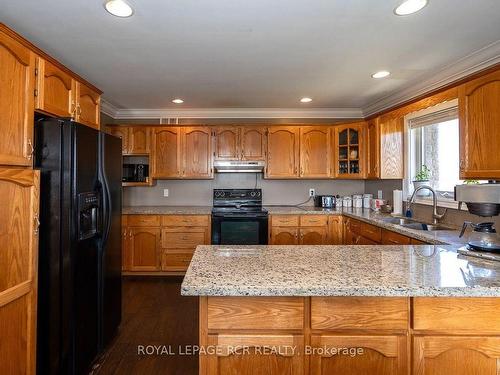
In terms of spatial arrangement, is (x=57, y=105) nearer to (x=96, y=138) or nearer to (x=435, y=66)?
(x=96, y=138)

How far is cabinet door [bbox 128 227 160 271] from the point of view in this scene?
3758 mm

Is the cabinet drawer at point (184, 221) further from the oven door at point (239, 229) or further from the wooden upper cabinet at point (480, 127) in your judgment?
the wooden upper cabinet at point (480, 127)

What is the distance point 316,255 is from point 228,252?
0.48 metres

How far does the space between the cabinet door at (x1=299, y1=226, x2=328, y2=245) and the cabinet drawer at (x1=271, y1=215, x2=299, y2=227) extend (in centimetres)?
12

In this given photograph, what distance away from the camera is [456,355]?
3.83 feet

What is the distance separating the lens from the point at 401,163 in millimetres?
3525

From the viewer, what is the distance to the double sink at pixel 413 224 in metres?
2.75

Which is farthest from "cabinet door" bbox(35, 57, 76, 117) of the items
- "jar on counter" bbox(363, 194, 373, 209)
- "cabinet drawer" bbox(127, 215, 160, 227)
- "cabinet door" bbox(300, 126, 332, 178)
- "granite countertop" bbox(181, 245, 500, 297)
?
"jar on counter" bbox(363, 194, 373, 209)

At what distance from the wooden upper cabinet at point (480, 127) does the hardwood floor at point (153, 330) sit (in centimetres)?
236

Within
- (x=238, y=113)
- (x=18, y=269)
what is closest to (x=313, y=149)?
(x=238, y=113)

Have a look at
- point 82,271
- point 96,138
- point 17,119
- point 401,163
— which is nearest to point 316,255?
point 82,271

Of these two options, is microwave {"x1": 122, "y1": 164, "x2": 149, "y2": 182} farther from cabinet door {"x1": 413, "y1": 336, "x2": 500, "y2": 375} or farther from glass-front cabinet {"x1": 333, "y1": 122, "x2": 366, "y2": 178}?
cabinet door {"x1": 413, "y1": 336, "x2": 500, "y2": 375}

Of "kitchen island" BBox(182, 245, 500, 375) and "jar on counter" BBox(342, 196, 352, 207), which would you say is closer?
"kitchen island" BBox(182, 245, 500, 375)

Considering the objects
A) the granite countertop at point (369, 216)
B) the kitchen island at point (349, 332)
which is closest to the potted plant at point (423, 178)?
the granite countertop at point (369, 216)
